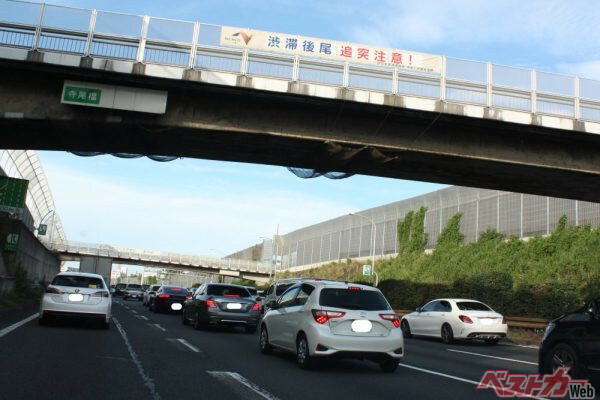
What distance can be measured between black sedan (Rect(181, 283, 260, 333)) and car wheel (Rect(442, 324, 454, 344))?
6340 millimetres

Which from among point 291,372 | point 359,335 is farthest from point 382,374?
point 291,372

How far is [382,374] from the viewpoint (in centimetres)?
973

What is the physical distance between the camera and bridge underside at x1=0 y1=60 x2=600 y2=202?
61.2ft

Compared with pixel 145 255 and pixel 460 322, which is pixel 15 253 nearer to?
pixel 460 322

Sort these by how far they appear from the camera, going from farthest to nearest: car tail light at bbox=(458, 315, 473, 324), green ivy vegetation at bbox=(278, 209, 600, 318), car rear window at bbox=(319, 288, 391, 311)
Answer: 1. green ivy vegetation at bbox=(278, 209, 600, 318)
2. car tail light at bbox=(458, 315, 473, 324)
3. car rear window at bbox=(319, 288, 391, 311)

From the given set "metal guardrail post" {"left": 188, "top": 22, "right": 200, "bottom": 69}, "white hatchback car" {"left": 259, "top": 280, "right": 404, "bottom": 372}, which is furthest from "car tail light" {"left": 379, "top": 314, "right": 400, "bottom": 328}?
"metal guardrail post" {"left": 188, "top": 22, "right": 200, "bottom": 69}

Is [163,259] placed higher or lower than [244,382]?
higher

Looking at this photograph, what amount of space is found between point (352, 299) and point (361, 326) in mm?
592

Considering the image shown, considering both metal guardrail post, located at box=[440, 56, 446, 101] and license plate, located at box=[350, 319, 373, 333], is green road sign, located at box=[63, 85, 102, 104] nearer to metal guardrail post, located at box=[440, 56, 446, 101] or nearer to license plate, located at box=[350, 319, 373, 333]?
metal guardrail post, located at box=[440, 56, 446, 101]

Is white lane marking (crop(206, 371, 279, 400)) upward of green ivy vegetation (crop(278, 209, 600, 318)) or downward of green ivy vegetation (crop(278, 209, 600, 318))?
downward

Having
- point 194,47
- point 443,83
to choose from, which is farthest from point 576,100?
point 194,47

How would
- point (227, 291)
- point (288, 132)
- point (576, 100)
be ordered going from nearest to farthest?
point (227, 291) < point (288, 132) < point (576, 100)

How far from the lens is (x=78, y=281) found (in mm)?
15148

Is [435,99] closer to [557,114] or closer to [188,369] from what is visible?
[557,114]
